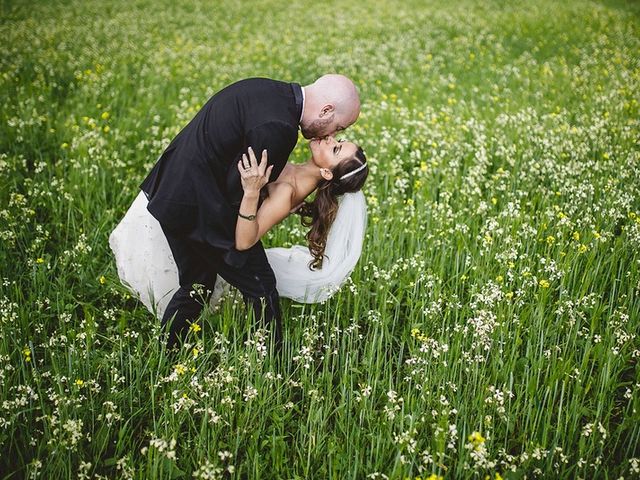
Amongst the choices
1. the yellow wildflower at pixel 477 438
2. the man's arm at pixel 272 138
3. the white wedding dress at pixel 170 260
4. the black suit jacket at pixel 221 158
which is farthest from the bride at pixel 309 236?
the yellow wildflower at pixel 477 438

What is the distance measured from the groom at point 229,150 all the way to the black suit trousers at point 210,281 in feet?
0.04

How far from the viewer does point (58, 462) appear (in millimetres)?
3010

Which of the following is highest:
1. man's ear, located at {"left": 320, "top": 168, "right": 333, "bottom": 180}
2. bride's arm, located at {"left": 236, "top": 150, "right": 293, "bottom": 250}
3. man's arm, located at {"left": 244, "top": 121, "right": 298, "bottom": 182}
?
man's arm, located at {"left": 244, "top": 121, "right": 298, "bottom": 182}

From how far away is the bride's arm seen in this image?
3.51 m

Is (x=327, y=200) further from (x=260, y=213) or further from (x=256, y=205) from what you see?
(x=256, y=205)

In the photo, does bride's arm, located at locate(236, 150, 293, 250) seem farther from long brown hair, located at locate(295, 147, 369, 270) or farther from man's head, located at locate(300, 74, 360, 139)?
man's head, located at locate(300, 74, 360, 139)

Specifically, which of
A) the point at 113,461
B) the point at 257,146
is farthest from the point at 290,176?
the point at 113,461

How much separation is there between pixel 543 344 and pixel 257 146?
2540mm

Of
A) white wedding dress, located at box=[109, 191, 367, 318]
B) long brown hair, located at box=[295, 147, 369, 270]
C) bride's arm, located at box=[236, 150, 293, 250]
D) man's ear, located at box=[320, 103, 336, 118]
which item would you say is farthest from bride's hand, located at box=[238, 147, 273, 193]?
white wedding dress, located at box=[109, 191, 367, 318]

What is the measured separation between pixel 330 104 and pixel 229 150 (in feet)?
2.44

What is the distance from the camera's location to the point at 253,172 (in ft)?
11.4

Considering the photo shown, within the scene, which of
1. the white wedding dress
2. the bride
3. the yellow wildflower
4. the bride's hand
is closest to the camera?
the yellow wildflower

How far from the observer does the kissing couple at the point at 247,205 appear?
366 cm

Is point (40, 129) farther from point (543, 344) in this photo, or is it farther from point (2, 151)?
point (543, 344)
